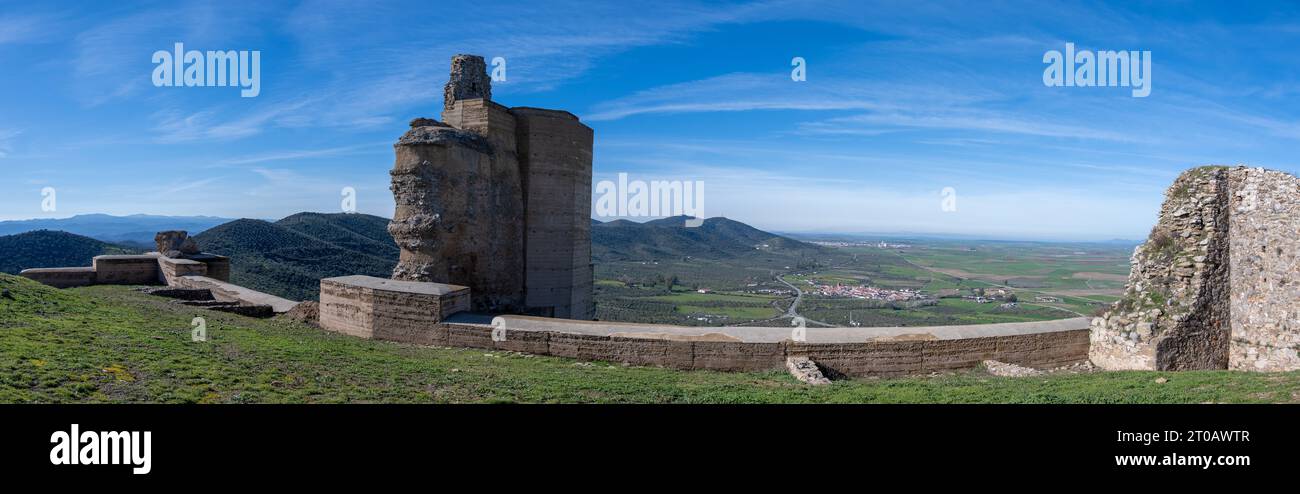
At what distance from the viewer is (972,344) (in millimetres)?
12133

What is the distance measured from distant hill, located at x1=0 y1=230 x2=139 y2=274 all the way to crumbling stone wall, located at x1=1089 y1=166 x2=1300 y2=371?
52153 millimetres

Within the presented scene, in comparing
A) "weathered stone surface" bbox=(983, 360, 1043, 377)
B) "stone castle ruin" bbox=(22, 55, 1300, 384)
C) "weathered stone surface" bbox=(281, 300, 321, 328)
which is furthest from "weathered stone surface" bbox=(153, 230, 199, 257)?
"weathered stone surface" bbox=(983, 360, 1043, 377)

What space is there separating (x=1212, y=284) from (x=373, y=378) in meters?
15.6

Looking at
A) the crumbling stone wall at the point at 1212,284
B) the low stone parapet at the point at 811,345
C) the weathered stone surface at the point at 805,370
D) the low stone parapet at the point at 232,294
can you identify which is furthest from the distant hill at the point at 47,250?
the crumbling stone wall at the point at 1212,284

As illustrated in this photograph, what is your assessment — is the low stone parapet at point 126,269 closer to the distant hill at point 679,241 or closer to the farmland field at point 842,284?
the farmland field at point 842,284

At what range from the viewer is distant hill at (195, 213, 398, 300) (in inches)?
1506

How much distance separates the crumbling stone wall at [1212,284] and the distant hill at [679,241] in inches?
2843

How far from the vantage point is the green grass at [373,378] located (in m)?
7.58

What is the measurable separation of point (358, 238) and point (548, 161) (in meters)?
45.9

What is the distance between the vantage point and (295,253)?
46.8 metres

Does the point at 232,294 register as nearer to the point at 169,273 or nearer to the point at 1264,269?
the point at 169,273

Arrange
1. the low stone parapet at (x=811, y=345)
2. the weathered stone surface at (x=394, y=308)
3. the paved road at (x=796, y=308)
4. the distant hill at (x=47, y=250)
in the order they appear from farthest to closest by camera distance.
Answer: the paved road at (x=796, y=308)
the distant hill at (x=47, y=250)
the weathered stone surface at (x=394, y=308)
the low stone parapet at (x=811, y=345)

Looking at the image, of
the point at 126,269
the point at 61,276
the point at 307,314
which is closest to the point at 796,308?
the point at 307,314
